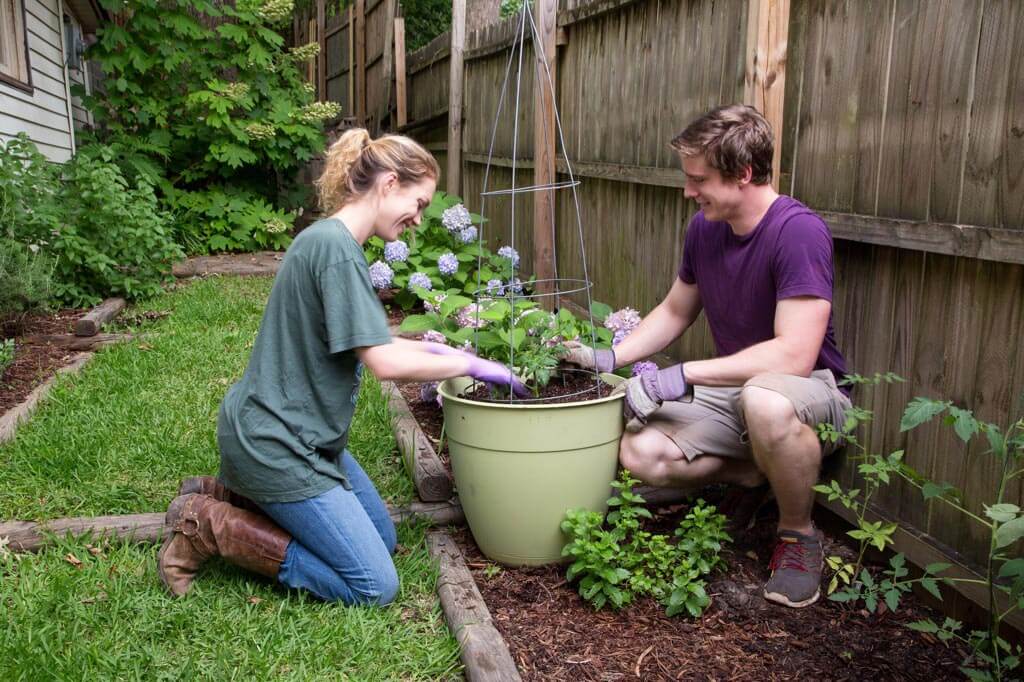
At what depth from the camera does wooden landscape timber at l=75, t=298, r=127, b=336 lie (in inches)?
202

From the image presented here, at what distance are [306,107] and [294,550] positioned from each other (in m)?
7.31

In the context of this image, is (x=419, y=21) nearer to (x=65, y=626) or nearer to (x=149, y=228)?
(x=149, y=228)

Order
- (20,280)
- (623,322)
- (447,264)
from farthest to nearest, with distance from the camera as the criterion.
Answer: (447,264)
(20,280)
(623,322)

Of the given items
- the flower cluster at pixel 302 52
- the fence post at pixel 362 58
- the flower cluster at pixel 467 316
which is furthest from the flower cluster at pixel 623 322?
the fence post at pixel 362 58

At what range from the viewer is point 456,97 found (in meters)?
6.84

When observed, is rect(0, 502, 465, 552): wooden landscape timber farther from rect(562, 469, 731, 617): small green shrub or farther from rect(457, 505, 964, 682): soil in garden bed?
rect(562, 469, 731, 617): small green shrub

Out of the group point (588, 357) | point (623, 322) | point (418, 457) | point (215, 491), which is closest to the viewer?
point (215, 491)

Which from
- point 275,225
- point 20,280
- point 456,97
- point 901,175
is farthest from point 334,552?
point 275,225

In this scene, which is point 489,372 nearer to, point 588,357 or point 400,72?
point 588,357

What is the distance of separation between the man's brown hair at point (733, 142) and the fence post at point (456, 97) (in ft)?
15.0

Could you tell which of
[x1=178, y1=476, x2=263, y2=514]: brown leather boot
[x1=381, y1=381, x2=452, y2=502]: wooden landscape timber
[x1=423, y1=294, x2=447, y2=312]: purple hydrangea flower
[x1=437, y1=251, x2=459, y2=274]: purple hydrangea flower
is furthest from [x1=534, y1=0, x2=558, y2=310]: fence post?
[x1=178, y1=476, x2=263, y2=514]: brown leather boot

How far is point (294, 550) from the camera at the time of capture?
242 cm

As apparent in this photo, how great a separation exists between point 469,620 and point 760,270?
1243 mm

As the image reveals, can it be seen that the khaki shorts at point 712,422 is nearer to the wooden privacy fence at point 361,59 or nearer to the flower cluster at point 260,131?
the flower cluster at point 260,131
